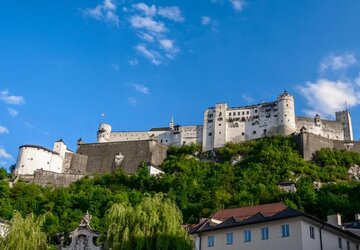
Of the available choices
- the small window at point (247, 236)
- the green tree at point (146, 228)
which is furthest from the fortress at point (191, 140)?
the green tree at point (146, 228)

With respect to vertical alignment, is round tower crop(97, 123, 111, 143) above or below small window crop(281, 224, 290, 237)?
above

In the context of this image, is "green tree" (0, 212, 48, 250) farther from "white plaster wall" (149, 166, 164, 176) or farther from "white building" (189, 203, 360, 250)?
"white plaster wall" (149, 166, 164, 176)

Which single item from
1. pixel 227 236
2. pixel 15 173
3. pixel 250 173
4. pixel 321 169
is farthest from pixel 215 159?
pixel 227 236

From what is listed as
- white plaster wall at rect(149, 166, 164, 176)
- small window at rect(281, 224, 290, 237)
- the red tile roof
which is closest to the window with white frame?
small window at rect(281, 224, 290, 237)

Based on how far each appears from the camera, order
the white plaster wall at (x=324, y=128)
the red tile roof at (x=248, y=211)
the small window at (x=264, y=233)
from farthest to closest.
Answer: the white plaster wall at (x=324, y=128)
the red tile roof at (x=248, y=211)
the small window at (x=264, y=233)

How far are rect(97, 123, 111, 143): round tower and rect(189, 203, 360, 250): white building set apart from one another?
79.7m

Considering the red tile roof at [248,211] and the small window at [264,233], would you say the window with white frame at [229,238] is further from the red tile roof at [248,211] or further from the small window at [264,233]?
the red tile roof at [248,211]

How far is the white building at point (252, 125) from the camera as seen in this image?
105 metres

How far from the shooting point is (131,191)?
8569 cm

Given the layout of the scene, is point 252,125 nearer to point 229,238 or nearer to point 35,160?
point 35,160

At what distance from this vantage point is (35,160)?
3752 inches

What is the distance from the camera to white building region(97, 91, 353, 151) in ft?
343

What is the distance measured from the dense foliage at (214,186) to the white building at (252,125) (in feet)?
11.1

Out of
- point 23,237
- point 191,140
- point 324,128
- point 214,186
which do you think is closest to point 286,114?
point 324,128
